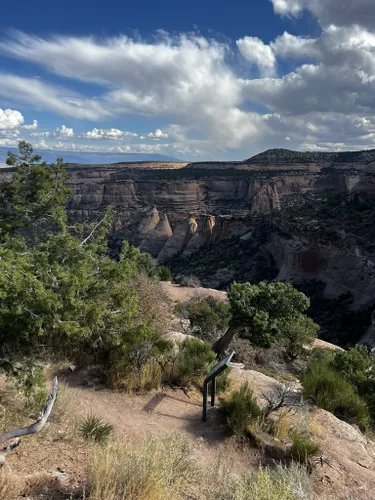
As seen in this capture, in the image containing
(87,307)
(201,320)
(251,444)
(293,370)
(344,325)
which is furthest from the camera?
(344,325)

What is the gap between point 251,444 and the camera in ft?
17.3

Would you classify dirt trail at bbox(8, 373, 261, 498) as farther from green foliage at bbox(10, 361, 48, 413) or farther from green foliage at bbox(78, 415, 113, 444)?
green foliage at bbox(10, 361, 48, 413)

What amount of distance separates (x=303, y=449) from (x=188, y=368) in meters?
2.89

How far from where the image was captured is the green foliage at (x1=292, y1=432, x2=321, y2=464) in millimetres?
4797

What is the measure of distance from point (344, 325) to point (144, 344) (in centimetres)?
2377


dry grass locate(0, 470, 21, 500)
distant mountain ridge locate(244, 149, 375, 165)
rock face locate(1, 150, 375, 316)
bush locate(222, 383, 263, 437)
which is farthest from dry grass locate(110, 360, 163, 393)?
distant mountain ridge locate(244, 149, 375, 165)

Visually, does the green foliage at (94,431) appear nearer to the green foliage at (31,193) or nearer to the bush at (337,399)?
the bush at (337,399)

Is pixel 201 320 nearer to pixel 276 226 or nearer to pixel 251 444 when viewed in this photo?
pixel 251 444

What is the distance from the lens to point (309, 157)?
321ft

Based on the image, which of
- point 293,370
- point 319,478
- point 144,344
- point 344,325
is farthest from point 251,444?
point 344,325

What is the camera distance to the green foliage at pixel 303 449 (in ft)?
15.7

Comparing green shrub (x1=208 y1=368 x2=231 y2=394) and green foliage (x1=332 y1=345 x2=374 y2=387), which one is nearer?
green shrub (x1=208 y1=368 x2=231 y2=394)

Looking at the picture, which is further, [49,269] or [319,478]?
[49,269]

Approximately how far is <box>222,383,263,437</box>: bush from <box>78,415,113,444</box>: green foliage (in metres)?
1.89
